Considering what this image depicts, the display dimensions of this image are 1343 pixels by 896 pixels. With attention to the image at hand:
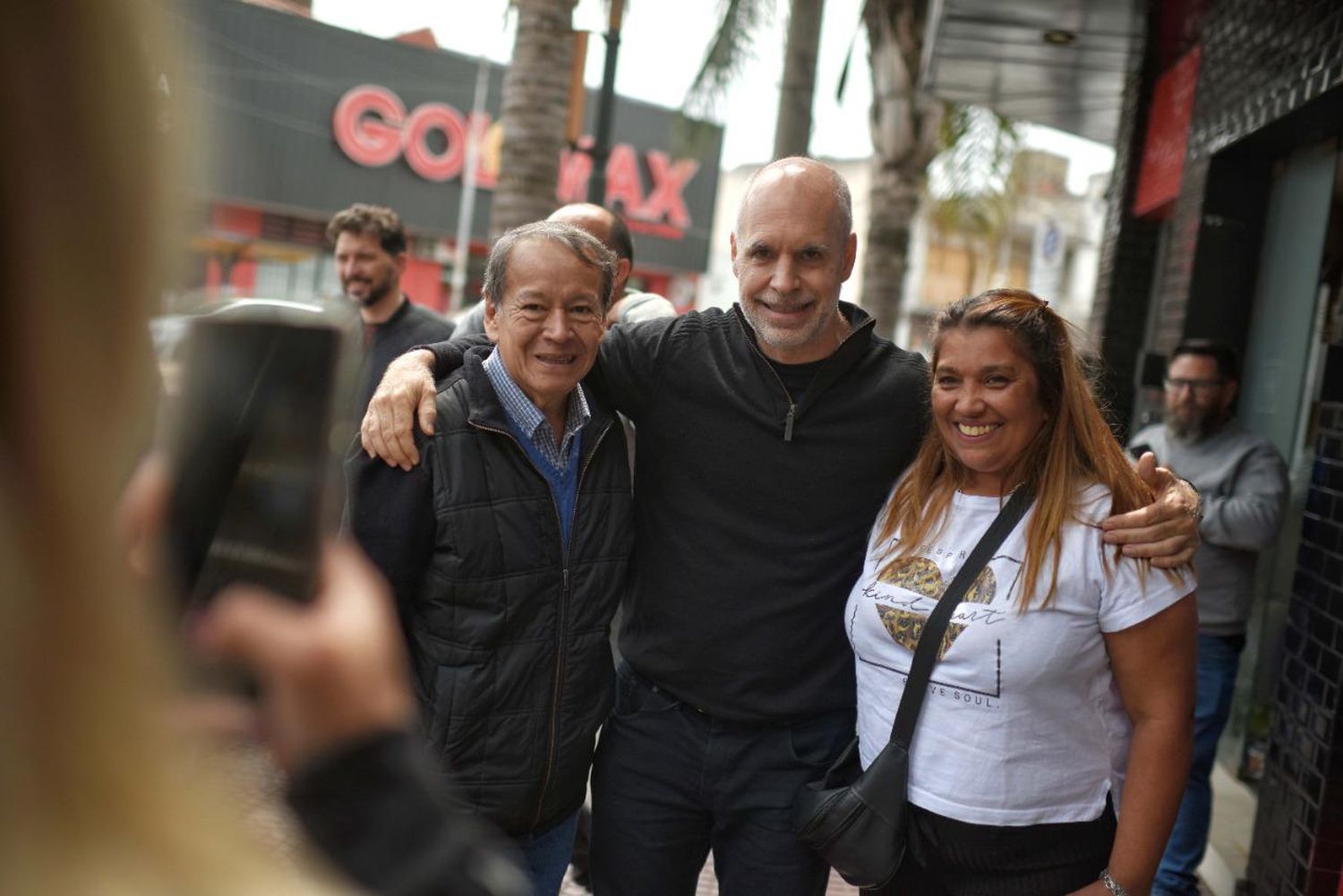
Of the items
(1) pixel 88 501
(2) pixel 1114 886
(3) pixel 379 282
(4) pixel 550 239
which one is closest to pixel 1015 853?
(2) pixel 1114 886

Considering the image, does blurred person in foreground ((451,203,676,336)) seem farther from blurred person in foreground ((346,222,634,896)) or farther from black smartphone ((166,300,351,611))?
black smartphone ((166,300,351,611))

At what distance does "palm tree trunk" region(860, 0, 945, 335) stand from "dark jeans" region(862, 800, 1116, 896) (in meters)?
7.12

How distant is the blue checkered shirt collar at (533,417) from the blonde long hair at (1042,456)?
751 mm

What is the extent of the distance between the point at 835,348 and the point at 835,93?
23.5 ft

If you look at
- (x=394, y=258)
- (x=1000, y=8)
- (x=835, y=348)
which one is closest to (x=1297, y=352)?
(x=1000, y=8)

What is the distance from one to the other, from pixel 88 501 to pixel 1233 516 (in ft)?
15.1

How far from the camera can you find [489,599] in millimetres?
2488

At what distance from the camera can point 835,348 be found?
296 centimetres

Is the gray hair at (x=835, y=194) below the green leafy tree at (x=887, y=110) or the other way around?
below

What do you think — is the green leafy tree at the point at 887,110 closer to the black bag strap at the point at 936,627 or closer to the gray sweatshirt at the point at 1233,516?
the gray sweatshirt at the point at 1233,516

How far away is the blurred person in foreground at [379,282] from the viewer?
5.22m

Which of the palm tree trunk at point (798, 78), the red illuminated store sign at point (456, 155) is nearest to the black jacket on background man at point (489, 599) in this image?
the palm tree trunk at point (798, 78)

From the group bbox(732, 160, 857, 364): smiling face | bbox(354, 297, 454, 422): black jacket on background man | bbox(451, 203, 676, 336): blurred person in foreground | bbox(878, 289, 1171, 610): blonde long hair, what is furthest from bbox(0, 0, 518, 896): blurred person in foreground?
bbox(354, 297, 454, 422): black jacket on background man

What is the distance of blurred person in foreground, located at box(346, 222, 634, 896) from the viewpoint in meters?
2.48
